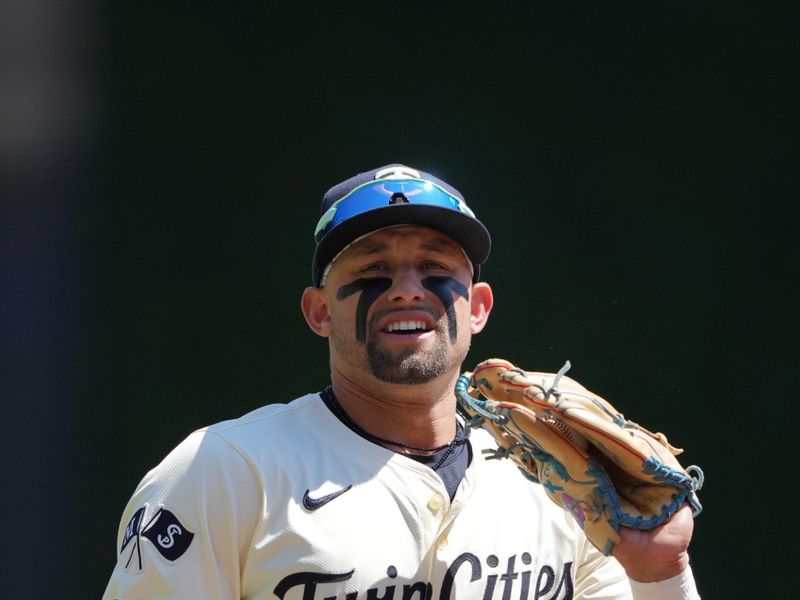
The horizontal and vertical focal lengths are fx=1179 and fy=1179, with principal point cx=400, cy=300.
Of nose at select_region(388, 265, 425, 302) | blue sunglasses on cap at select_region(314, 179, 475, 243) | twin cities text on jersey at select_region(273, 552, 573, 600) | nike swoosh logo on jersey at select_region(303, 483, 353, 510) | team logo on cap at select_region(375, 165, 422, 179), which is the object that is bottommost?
twin cities text on jersey at select_region(273, 552, 573, 600)

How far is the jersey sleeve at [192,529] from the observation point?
175cm

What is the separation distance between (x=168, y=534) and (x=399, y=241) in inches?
25.2

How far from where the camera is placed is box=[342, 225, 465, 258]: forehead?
80.8 inches

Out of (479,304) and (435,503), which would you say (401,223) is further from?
(435,503)

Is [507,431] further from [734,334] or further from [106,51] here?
[106,51]

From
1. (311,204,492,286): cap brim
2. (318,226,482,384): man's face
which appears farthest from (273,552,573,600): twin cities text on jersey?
(311,204,492,286): cap brim


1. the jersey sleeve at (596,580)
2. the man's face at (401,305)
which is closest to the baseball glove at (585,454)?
the man's face at (401,305)

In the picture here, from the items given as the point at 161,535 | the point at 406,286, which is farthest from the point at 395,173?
the point at 161,535

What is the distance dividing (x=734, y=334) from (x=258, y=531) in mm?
1806

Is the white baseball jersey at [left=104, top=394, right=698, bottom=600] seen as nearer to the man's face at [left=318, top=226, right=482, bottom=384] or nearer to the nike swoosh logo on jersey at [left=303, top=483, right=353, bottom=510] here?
the nike swoosh logo on jersey at [left=303, top=483, right=353, bottom=510]

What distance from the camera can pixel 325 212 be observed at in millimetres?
2154

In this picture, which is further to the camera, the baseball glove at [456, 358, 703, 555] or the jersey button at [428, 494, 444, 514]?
the jersey button at [428, 494, 444, 514]


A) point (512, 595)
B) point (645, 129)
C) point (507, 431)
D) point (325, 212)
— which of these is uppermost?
point (645, 129)

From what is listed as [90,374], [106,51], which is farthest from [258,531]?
[106,51]
